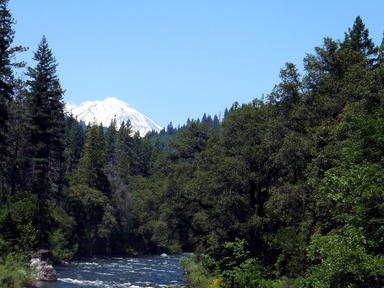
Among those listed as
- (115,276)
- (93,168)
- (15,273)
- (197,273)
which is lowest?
(115,276)

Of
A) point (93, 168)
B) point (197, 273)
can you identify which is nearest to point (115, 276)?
point (197, 273)

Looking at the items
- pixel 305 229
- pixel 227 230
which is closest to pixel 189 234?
pixel 227 230

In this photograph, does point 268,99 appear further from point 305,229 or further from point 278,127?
point 305,229

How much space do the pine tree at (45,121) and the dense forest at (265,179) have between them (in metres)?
0.12

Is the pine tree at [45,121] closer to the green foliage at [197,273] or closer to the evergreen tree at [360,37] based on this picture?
the green foliage at [197,273]

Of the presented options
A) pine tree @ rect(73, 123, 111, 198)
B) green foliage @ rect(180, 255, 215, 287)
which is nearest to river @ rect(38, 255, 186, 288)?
green foliage @ rect(180, 255, 215, 287)

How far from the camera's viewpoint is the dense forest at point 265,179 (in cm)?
1712

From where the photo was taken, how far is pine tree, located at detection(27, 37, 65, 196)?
1702 inches

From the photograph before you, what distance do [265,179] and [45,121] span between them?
76.3 feet

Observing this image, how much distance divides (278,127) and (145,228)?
48034mm

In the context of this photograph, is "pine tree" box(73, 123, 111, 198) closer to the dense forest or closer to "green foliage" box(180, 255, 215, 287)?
the dense forest

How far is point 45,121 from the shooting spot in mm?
44500

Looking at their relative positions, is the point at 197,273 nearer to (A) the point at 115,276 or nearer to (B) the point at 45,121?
(A) the point at 115,276

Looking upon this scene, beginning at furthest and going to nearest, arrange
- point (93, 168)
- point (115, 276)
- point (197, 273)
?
point (93, 168) < point (115, 276) < point (197, 273)
